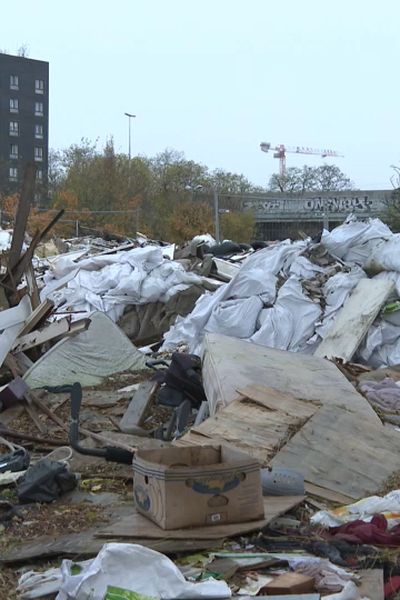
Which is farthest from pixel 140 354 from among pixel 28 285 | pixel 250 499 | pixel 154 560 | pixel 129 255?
pixel 154 560

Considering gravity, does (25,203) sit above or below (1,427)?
above

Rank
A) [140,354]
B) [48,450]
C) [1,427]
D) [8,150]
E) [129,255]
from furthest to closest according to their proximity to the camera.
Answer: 1. [8,150]
2. [129,255]
3. [140,354]
4. [1,427]
5. [48,450]

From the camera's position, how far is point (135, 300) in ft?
46.0

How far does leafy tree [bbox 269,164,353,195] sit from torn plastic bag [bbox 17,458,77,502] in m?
56.6

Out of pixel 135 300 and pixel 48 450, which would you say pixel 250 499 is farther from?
pixel 135 300

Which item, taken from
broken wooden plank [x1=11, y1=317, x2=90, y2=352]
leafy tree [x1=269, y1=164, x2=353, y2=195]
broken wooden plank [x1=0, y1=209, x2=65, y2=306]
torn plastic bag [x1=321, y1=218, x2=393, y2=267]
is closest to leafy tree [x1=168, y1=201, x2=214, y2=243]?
leafy tree [x1=269, y1=164, x2=353, y2=195]

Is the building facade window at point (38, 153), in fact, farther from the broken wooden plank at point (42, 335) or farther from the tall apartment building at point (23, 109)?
the broken wooden plank at point (42, 335)

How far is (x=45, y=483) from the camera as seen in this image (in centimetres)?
489

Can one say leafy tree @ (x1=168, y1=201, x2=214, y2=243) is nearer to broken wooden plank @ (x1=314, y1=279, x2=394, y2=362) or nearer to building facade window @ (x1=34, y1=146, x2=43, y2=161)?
broken wooden plank @ (x1=314, y1=279, x2=394, y2=362)

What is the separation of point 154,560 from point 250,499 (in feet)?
2.82

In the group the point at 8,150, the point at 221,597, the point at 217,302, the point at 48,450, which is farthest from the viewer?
the point at 8,150

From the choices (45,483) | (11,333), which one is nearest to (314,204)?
(11,333)

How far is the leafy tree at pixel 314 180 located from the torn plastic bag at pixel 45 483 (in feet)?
186

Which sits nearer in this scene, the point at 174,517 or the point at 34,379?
the point at 174,517
